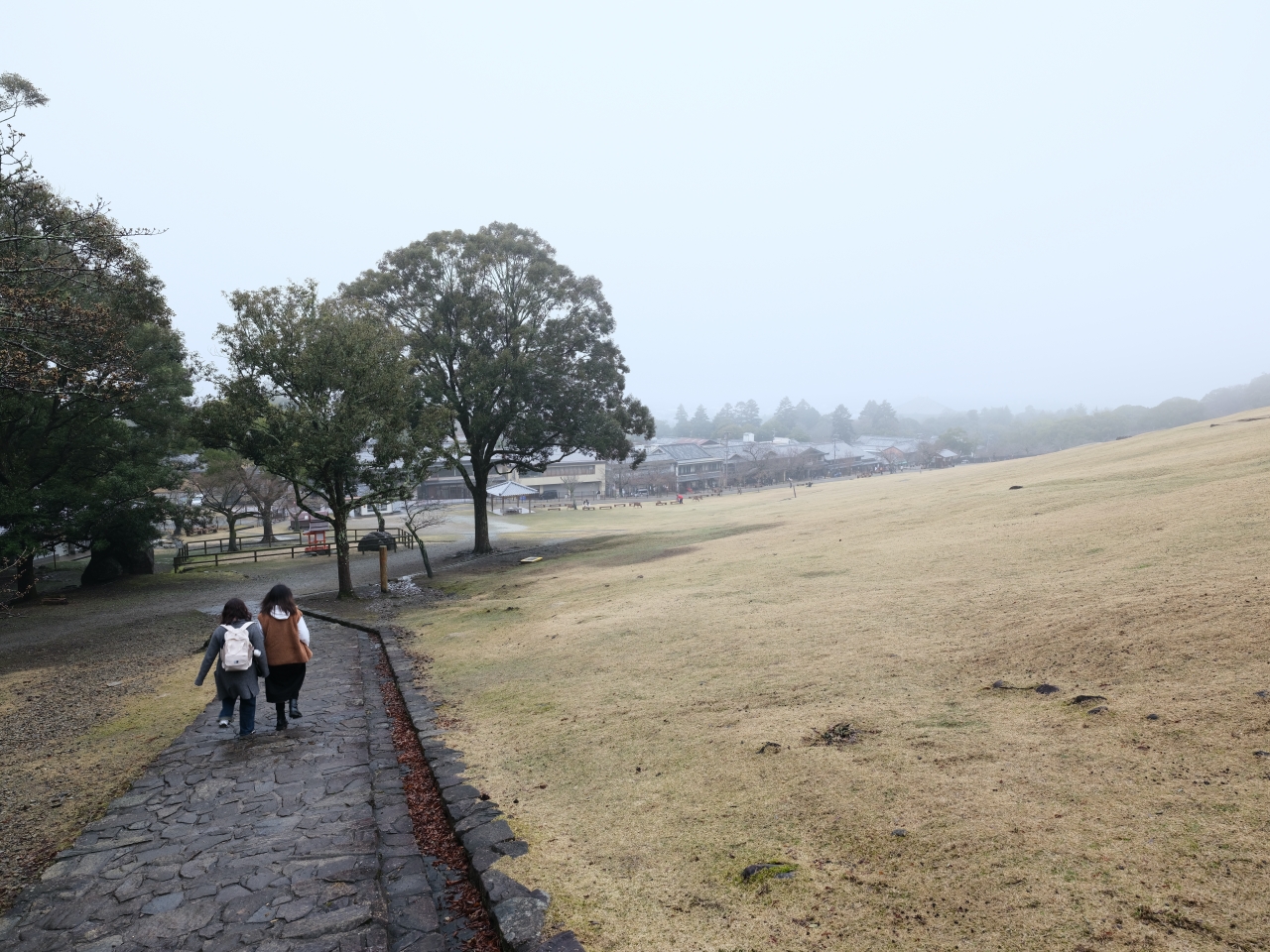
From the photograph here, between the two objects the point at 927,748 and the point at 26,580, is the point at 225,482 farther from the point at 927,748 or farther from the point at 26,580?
the point at 927,748

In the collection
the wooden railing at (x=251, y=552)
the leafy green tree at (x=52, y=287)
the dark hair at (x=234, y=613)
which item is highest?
the leafy green tree at (x=52, y=287)

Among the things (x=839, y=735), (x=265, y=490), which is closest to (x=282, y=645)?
(x=839, y=735)

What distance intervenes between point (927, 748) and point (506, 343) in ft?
80.6

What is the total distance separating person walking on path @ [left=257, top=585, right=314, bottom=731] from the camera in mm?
8273

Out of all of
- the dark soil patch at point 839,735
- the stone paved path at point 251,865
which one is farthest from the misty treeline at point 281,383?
the dark soil patch at point 839,735

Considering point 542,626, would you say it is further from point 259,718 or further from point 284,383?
point 284,383

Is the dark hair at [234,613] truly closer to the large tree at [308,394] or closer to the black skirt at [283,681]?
the black skirt at [283,681]

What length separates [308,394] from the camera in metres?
17.9

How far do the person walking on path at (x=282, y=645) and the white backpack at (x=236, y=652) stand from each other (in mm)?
258

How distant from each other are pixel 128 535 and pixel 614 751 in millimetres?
24620

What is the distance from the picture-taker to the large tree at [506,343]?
26250 mm

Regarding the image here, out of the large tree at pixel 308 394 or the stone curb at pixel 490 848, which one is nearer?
the stone curb at pixel 490 848

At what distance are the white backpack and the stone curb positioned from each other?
193 centimetres

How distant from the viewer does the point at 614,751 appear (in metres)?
6.39
